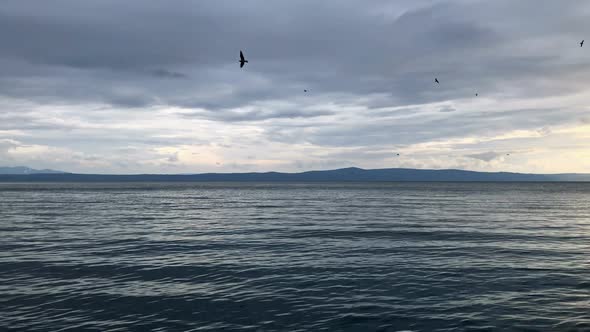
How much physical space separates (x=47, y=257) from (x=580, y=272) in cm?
3975

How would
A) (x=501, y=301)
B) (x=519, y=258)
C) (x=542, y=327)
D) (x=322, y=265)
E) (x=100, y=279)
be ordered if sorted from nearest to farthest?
(x=542, y=327)
(x=501, y=301)
(x=100, y=279)
(x=322, y=265)
(x=519, y=258)

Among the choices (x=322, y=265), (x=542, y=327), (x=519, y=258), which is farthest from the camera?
(x=519, y=258)

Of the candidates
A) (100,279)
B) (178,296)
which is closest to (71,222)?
(100,279)

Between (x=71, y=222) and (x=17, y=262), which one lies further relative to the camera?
(x=71, y=222)

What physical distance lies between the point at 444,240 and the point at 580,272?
14.8 meters

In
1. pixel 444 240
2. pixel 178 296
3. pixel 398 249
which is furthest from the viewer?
pixel 444 240

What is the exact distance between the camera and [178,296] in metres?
22.7

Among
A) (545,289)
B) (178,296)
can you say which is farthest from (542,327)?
(178,296)

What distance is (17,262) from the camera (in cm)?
3177

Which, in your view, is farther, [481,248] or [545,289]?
[481,248]

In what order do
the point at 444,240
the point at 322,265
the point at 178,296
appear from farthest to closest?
the point at 444,240, the point at 322,265, the point at 178,296

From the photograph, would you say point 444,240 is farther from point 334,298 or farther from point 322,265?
point 334,298

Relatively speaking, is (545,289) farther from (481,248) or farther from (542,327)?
(481,248)

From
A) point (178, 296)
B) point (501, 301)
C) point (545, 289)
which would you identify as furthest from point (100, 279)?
point (545, 289)
